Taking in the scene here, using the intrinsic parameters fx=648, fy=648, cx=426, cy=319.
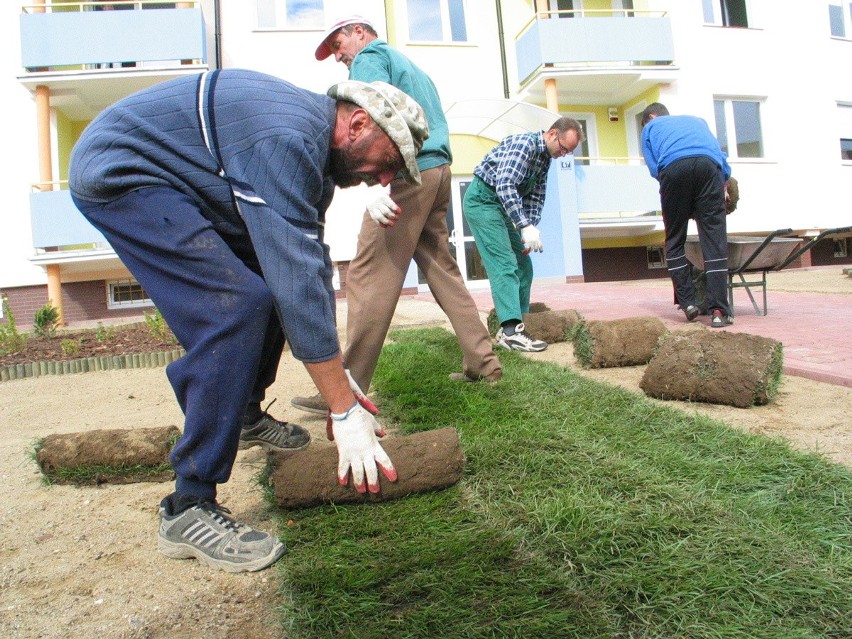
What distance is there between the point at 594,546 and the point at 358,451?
0.72 meters

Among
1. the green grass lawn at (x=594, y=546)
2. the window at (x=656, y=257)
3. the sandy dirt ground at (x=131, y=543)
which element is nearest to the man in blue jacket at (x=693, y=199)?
the sandy dirt ground at (x=131, y=543)

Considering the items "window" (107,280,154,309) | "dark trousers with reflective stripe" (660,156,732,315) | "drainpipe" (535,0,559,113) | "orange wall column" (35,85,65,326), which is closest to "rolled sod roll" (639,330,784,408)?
"dark trousers with reflective stripe" (660,156,732,315)

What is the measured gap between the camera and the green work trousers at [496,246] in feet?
15.1

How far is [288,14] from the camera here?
44.7ft

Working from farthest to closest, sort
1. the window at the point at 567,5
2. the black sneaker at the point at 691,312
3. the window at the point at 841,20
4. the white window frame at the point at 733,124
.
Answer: the window at the point at 841,20
the window at the point at 567,5
the white window frame at the point at 733,124
the black sneaker at the point at 691,312

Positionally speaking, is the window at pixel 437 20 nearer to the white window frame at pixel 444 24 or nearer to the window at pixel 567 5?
the white window frame at pixel 444 24

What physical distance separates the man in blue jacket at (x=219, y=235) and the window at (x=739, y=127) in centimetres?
1553

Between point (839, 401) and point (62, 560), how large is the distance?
3.15m

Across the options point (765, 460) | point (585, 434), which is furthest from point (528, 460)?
point (765, 460)

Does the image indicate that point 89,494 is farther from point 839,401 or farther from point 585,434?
point 839,401

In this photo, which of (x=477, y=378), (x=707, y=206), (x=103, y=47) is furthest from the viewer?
(x=103, y=47)

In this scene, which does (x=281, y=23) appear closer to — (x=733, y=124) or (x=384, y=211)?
(x=733, y=124)

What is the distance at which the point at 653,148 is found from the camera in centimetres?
547

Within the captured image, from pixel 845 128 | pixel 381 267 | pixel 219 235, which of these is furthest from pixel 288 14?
pixel 845 128
